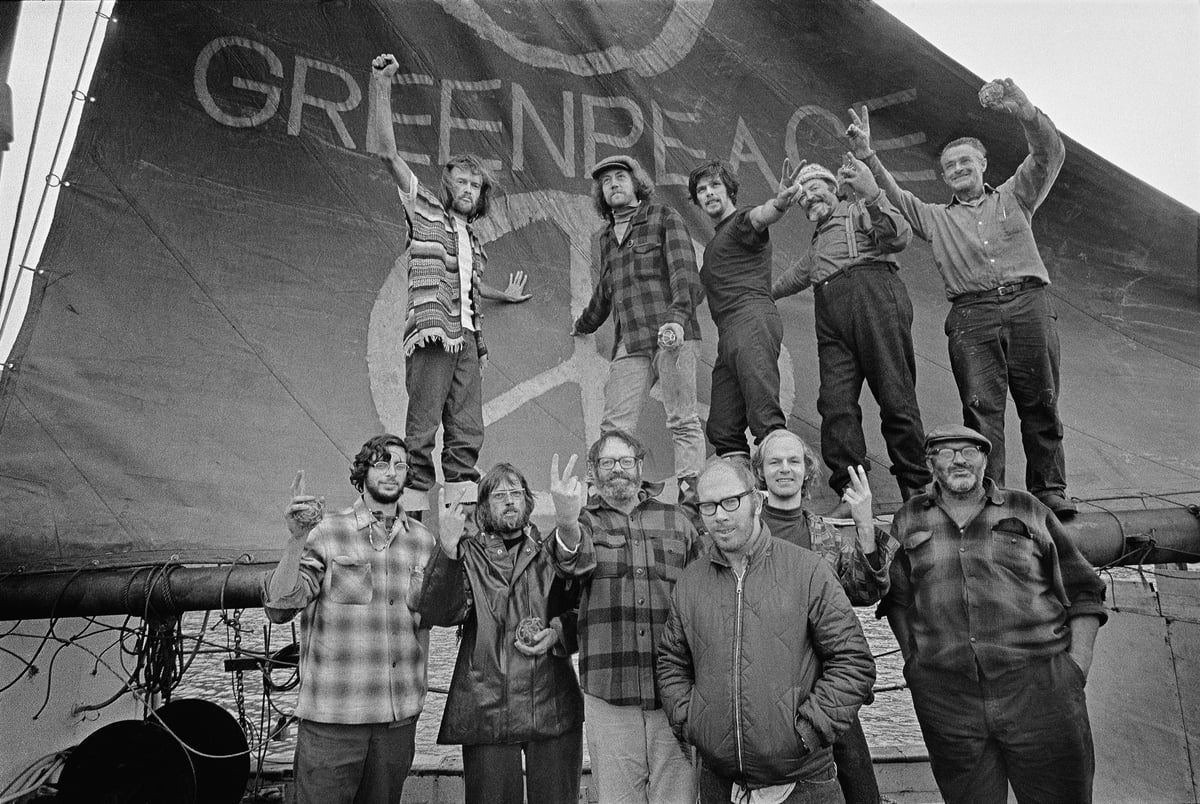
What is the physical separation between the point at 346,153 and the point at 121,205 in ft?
3.99

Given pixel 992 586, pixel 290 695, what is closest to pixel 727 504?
pixel 992 586

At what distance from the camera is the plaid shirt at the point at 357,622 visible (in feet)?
8.32

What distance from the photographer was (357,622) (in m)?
2.62

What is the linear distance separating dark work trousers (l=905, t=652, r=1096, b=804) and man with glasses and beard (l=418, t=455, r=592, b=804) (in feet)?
4.01

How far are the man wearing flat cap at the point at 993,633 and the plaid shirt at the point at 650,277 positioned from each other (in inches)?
53.8

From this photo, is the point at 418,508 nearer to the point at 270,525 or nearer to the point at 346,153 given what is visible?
the point at 270,525

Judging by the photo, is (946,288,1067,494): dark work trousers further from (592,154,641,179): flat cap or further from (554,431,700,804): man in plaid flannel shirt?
(592,154,641,179): flat cap

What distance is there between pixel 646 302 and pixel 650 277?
0.13m

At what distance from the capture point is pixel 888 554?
250cm

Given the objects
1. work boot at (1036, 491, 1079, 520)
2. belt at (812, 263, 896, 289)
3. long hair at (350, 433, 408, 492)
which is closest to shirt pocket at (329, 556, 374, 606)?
long hair at (350, 433, 408, 492)

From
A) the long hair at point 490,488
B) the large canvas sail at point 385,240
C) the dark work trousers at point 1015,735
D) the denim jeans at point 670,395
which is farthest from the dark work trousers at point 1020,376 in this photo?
the long hair at point 490,488

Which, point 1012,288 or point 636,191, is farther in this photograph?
point 636,191

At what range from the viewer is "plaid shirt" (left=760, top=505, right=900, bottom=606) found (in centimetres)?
249

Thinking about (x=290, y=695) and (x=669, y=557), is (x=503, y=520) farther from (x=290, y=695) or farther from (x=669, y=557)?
(x=290, y=695)
